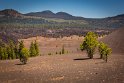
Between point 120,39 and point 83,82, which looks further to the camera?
point 120,39

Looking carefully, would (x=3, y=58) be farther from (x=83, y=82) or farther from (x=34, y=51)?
(x=83, y=82)

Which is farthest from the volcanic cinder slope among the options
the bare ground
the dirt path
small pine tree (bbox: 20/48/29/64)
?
the dirt path

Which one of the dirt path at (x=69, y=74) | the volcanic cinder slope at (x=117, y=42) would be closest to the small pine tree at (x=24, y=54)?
the dirt path at (x=69, y=74)

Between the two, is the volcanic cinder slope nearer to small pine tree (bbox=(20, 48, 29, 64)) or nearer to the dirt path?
small pine tree (bbox=(20, 48, 29, 64))

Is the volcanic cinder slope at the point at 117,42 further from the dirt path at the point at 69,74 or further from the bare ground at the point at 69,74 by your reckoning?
the dirt path at the point at 69,74

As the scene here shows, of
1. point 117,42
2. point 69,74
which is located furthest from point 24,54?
point 117,42

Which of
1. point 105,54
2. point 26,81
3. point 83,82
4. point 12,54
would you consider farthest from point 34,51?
point 83,82

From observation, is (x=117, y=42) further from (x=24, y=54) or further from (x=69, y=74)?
(x=69, y=74)

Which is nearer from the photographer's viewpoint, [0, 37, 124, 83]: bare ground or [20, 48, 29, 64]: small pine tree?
[0, 37, 124, 83]: bare ground

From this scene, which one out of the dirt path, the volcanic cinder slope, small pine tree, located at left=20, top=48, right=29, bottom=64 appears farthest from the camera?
the volcanic cinder slope

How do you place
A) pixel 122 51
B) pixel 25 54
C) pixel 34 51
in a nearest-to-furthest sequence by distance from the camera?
pixel 25 54 → pixel 122 51 → pixel 34 51

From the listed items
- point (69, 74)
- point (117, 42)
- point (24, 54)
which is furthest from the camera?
point (117, 42)
